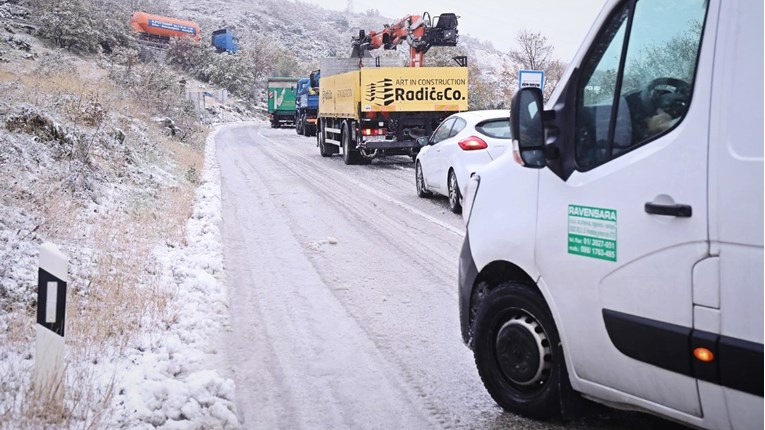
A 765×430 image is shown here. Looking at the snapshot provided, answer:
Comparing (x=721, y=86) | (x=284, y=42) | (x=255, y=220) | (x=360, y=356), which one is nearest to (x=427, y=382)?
(x=360, y=356)

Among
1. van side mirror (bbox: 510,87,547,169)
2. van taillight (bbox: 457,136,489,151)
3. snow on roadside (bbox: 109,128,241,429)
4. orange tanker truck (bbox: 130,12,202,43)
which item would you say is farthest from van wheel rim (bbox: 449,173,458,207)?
orange tanker truck (bbox: 130,12,202,43)

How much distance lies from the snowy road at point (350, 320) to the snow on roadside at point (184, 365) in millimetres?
151

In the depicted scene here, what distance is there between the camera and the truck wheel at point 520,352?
3.70 meters

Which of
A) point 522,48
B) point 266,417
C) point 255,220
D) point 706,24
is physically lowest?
point 266,417

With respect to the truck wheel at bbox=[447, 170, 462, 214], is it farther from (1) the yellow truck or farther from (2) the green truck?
(2) the green truck

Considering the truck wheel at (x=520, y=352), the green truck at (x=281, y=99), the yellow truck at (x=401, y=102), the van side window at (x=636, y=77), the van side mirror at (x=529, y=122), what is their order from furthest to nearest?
1. the green truck at (x=281, y=99)
2. the yellow truck at (x=401, y=102)
3. the truck wheel at (x=520, y=352)
4. the van side mirror at (x=529, y=122)
5. the van side window at (x=636, y=77)

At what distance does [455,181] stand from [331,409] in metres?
7.70

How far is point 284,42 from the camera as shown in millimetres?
117812

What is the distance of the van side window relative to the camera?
116 inches

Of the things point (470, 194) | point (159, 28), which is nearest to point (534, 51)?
point (470, 194)

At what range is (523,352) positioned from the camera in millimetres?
3828

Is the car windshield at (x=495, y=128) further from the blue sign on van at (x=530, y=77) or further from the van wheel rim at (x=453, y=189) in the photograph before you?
the blue sign on van at (x=530, y=77)

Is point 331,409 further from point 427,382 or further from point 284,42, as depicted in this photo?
point 284,42

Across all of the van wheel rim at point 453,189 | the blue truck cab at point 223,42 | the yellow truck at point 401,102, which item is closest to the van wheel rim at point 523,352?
the van wheel rim at point 453,189
